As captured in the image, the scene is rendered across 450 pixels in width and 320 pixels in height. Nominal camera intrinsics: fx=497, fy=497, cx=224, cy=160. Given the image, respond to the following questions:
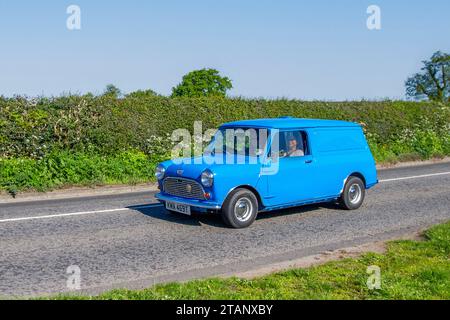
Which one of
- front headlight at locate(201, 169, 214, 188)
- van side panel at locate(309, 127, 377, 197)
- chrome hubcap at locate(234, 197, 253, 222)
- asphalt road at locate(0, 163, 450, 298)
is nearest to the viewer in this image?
asphalt road at locate(0, 163, 450, 298)

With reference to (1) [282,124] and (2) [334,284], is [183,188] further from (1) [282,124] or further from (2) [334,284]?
(2) [334,284]

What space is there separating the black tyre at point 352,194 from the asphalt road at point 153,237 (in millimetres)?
186

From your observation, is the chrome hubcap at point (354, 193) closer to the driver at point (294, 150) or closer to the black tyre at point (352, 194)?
the black tyre at point (352, 194)

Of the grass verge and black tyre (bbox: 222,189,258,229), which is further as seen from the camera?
black tyre (bbox: 222,189,258,229)

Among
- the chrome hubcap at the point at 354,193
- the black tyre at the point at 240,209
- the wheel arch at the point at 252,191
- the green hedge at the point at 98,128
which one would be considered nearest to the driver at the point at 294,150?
the wheel arch at the point at 252,191

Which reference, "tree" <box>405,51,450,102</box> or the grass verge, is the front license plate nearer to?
the grass verge

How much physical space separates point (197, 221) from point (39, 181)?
5.76 m

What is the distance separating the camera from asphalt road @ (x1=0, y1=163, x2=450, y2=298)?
6043 millimetres

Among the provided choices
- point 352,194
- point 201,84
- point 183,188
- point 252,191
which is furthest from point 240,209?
point 201,84

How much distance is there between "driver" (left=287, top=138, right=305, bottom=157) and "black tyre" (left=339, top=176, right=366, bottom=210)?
147 centimetres

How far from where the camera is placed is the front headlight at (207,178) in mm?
7872

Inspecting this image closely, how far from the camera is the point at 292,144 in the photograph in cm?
894

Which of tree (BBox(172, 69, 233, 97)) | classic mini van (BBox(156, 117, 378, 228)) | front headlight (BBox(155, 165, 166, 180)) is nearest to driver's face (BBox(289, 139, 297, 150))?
classic mini van (BBox(156, 117, 378, 228))
